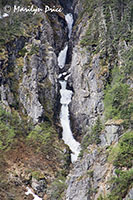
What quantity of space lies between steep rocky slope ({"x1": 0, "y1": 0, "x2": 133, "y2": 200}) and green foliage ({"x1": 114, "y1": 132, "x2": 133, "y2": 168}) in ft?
0.40

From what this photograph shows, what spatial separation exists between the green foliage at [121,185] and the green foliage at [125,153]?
167cm

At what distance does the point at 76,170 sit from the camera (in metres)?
44.7

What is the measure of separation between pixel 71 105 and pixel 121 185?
1526 inches

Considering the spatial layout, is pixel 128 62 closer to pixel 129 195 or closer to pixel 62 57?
pixel 129 195

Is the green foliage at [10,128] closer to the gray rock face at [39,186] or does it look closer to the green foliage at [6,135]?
the green foliage at [6,135]

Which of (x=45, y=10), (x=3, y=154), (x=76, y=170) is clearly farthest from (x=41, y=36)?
(x=76, y=170)

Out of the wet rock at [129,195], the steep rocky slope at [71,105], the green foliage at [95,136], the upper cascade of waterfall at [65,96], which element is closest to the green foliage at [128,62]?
the steep rocky slope at [71,105]

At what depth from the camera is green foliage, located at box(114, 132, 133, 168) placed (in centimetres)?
3450

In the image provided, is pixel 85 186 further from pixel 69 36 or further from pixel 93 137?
pixel 69 36

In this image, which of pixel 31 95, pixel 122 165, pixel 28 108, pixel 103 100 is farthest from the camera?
pixel 31 95

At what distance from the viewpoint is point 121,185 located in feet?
103

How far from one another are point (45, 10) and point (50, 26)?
649 centimetres

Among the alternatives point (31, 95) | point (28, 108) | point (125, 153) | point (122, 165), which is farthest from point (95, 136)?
point (31, 95)

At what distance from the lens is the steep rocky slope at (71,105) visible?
40.6 m
